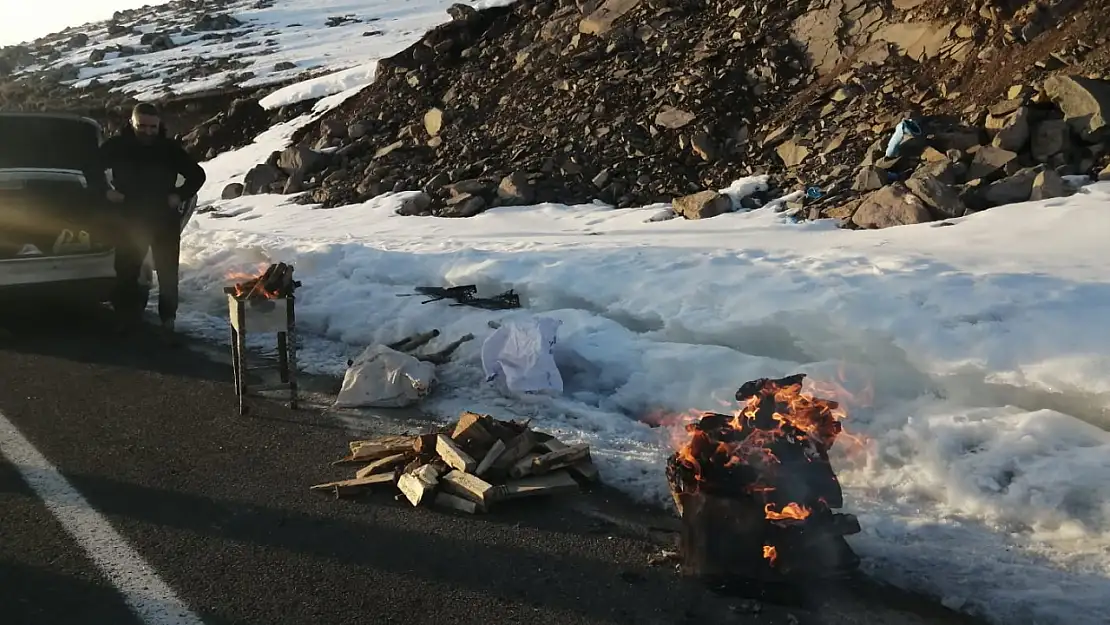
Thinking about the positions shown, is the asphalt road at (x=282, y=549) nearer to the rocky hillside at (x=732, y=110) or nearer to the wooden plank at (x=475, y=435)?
the wooden plank at (x=475, y=435)

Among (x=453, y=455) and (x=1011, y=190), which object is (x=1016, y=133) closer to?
(x=1011, y=190)

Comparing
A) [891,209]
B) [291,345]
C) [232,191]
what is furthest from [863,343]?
[232,191]

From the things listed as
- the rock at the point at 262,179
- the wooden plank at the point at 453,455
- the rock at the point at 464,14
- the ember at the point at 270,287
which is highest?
the rock at the point at 464,14

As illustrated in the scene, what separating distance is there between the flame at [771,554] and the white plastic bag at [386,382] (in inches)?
115

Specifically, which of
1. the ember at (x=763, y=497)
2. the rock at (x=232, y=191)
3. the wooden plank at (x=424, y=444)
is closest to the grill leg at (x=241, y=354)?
the wooden plank at (x=424, y=444)

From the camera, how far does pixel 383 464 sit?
4531 mm

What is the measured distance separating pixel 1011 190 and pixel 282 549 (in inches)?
307

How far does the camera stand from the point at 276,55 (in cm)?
3747

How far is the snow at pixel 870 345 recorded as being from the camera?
3719mm

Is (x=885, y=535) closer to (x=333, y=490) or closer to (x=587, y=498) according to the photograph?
(x=587, y=498)

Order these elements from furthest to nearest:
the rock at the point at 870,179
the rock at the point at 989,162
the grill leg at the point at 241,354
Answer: the rock at the point at 870,179 → the rock at the point at 989,162 → the grill leg at the point at 241,354

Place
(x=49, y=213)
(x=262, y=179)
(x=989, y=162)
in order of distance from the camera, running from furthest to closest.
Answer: (x=262, y=179) < (x=989, y=162) < (x=49, y=213)

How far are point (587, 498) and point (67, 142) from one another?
7.82 m

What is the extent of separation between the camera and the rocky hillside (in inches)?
356
